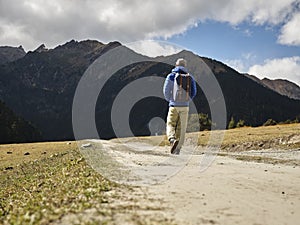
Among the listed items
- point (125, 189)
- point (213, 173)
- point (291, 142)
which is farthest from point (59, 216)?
point (291, 142)

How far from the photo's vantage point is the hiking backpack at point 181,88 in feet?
41.5

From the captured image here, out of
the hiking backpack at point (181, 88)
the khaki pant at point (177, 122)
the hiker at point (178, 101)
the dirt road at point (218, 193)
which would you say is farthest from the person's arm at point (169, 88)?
the dirt road at point (218, 193)

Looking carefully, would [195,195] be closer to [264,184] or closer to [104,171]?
[264,184]

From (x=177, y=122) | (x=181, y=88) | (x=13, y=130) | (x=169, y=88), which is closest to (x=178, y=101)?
(x=181, y=88)

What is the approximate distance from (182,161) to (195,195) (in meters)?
4.77

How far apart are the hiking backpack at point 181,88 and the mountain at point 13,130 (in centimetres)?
7979

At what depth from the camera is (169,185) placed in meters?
7.61

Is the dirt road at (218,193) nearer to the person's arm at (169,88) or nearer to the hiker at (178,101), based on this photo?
the hiker at (178,101)

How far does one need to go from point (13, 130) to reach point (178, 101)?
85.2 metres

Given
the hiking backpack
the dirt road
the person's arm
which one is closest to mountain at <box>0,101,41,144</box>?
the person's arm

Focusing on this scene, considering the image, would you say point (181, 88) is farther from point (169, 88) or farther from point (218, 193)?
point (218, 193)

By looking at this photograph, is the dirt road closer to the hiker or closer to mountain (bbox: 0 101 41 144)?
the hiker

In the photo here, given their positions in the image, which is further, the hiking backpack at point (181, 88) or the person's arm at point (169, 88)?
the person's arm at point (169, 88)

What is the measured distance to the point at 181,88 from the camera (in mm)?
12633
